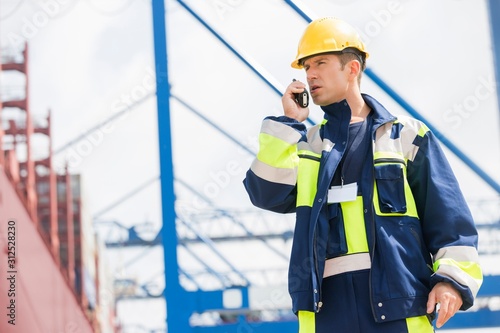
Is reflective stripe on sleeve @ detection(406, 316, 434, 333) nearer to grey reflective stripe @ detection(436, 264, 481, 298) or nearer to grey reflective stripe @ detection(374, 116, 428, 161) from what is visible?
grey reflective stripe @ detection(436, 264, 481, 298)

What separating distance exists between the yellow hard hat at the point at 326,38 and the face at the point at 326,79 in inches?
1.0

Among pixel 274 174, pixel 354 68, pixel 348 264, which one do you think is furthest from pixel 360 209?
pixel 354 68

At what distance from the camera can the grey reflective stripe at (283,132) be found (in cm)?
277

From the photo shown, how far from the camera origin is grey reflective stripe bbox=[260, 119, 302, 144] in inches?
109

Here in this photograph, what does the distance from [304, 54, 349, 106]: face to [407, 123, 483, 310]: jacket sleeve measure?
0.30 meters

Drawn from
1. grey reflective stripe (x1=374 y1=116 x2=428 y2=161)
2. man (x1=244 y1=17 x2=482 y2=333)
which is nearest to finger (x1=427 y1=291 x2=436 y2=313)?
man (x1=244 y1=17 x2=482 y2=333)

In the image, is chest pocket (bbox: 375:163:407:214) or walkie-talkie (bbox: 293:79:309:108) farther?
walkie-talkie (bbox: 293:79:309:108)

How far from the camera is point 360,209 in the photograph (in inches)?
106

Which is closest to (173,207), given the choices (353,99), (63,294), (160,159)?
(160,159)

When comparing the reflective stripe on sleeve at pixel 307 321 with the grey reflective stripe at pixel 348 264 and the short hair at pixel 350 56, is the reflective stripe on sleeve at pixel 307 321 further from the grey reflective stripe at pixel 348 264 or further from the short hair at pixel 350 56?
the short hair at pixel 350 56

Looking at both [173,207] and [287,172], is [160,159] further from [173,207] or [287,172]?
[287,172]

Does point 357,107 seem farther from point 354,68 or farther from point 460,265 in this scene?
point 460,265

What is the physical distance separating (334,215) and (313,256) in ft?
0.50

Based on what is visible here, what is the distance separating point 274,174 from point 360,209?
0.95 feet
